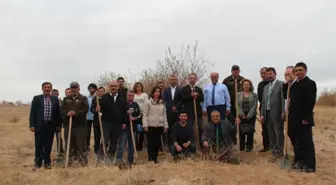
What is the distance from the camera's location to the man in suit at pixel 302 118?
6812 mm

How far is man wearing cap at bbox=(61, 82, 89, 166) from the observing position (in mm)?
7805

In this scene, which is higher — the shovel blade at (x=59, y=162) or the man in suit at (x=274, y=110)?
the man in suit at (x=274, y=110)

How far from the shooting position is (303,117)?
689 centimetres

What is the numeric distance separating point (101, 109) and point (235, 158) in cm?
297

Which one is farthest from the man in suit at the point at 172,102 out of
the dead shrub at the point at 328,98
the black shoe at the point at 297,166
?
the dead shrub at the point at 328,98

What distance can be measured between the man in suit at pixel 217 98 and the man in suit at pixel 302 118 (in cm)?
173

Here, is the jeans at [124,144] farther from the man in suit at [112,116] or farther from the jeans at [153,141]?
the jeans at [153,141]

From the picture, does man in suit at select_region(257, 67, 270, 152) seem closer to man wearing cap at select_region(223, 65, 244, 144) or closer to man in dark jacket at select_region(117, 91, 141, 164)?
man wearing cap at select_region(223, 65, 244, 144)

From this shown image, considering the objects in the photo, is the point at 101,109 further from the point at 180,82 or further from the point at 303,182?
the point at 180,82

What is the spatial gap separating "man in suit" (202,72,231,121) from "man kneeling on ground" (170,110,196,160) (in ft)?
2.75

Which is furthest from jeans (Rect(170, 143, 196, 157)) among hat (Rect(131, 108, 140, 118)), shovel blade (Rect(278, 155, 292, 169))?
shovel blade (Rect(278, 155, 292, 169))

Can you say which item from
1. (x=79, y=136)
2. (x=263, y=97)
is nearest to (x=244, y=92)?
(x=263, y=97)

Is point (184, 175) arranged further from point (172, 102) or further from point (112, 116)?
point (172, 102)

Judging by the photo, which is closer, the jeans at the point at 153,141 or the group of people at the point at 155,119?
the group of people at the point at 155,119
